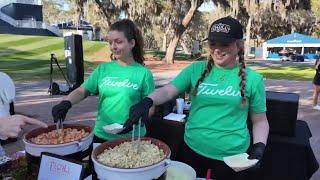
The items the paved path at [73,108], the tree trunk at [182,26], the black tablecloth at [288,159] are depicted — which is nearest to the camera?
the black tablecloth at [288,159]

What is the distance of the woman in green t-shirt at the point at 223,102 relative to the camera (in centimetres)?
195

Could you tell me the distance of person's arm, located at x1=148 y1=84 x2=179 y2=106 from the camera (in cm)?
193

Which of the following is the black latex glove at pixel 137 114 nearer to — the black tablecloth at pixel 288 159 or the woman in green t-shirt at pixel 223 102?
the woman in green t-shirt at pixel 223 102

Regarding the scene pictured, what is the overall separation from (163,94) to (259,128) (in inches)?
21.7

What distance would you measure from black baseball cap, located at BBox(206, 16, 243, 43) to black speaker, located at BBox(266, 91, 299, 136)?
4.84 feet

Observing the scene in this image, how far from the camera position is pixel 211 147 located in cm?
202

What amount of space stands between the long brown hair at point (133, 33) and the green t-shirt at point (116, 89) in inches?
5.9

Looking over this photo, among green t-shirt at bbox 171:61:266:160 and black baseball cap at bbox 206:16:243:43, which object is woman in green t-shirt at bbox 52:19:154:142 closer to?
green t-shirt at bbox 171:61:266:160

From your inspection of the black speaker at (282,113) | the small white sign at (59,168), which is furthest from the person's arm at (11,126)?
the black speaker at (282,113)

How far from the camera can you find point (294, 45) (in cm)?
4075

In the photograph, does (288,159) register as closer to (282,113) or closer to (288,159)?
(288,159)

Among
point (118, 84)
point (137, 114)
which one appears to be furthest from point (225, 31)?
point (118, 84)

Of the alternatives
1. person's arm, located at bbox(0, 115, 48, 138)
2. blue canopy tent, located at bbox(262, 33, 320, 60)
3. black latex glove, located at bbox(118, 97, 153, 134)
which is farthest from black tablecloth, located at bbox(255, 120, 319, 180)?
blue canopy tent, located at bbox(262, 33, 320, 60)

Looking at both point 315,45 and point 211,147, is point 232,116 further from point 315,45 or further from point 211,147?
point 315,45
